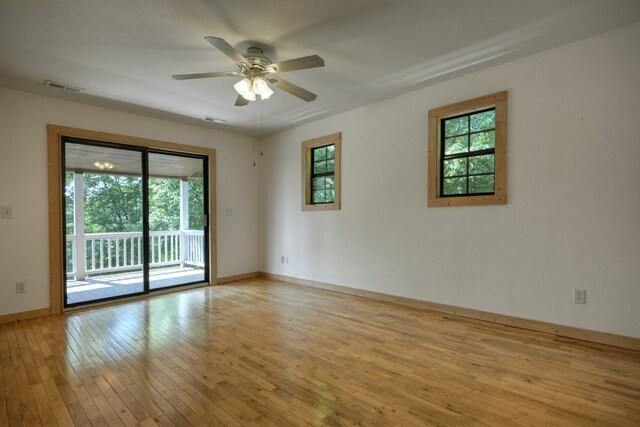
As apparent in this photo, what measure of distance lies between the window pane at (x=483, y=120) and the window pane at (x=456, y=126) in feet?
0.25

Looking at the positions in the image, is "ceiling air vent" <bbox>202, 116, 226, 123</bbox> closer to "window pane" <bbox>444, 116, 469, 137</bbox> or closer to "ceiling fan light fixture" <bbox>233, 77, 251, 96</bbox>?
"ceiling fan light fixture" <bbox>233, 77, 251, 96</bbox>

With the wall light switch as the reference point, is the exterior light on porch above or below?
above

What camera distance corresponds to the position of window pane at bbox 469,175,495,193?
3.45 meters

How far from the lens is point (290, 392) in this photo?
210 cm

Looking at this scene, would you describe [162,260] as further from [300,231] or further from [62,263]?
[300,231]

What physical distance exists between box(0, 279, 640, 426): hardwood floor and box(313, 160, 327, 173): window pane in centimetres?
248

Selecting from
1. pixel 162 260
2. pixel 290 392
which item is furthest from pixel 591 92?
pixel 162 260

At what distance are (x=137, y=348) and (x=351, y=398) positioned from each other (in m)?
2.03

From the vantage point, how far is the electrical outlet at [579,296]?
289 cm

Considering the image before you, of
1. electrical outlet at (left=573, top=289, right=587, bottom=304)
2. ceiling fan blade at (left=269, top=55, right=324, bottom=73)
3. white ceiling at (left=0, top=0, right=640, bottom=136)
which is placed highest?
white ceiling at (left=0, top=0, right=640, bottom=136)

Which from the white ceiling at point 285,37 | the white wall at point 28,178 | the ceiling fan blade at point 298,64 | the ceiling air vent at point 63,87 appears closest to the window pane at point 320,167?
the white ceiling at point 285,37

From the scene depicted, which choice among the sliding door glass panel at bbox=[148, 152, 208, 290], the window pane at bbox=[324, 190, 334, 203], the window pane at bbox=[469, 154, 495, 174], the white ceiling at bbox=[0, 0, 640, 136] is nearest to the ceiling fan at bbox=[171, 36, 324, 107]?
the white ceiling at bbox=[0, 0, 640, 136]

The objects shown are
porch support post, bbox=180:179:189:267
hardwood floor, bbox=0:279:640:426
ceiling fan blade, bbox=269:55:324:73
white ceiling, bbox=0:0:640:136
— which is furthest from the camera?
porch support post, bbox=180:179:189:267

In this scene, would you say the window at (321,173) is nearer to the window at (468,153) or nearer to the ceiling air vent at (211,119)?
the ceiling air vent at (211,119)
